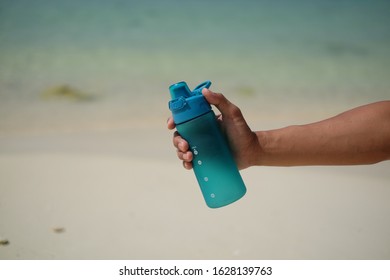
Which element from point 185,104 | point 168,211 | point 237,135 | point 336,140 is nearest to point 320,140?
point 336,140

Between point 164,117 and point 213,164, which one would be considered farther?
point 164,117

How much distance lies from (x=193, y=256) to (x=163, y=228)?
222 mm

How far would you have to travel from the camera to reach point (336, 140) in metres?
1.31

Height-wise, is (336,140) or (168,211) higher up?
(168,211)

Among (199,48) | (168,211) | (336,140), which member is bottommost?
(336,140)

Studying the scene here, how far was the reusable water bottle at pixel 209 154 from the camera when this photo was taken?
3.64 ft

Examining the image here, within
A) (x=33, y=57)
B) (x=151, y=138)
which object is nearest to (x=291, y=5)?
(x=33, y=57)

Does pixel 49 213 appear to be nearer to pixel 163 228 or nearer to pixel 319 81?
pixel 163 228

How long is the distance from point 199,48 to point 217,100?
3.98 m

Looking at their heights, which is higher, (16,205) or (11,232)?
(16,205)

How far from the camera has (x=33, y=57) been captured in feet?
14.5

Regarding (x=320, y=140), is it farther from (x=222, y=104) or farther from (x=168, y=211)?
(x=168, y=211)
